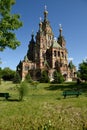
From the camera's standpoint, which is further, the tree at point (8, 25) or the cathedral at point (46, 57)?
the cathedral at point (46, 57)

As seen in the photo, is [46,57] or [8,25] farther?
[46,57]

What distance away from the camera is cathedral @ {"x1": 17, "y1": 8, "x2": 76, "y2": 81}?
3450 inches

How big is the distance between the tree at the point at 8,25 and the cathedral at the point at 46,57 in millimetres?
60340

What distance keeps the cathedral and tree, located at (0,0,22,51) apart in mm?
60340

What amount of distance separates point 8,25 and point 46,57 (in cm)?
7105

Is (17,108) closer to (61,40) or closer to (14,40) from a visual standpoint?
(14,40)

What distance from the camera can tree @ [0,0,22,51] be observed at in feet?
77.5

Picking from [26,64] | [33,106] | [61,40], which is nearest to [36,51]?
[26,64]

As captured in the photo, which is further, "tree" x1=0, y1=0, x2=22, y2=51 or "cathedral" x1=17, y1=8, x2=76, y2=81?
"cathedral" x1=17, y1=8, x2=76, y2=81

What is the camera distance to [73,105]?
1011 inches

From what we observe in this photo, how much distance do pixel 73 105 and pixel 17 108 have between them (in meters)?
6.37

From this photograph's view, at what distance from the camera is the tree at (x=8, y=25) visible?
23.6 m

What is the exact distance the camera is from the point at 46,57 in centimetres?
9456

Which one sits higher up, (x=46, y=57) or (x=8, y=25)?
(x=46, y=57)
